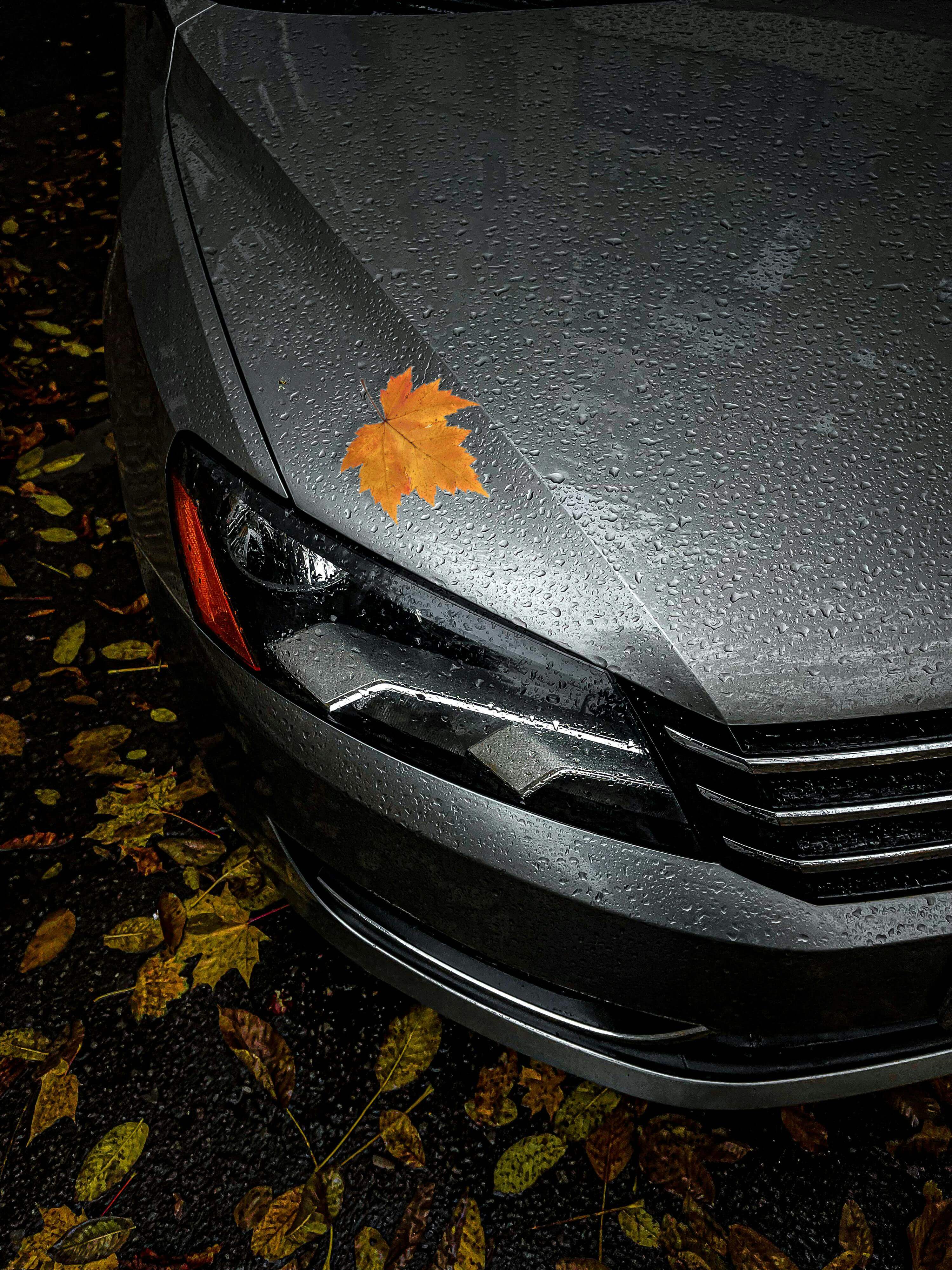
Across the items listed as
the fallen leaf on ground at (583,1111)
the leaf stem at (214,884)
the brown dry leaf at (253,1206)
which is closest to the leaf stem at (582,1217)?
the fallen leaf on ground at (583,1111)

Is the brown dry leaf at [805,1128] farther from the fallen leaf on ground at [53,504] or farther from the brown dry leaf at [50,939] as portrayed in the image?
the fallen leaf on ground at [53,504]

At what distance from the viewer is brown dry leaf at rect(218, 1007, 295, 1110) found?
5.22 ft

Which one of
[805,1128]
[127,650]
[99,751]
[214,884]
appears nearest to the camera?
[805,1128]

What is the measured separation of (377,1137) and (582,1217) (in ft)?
1.17

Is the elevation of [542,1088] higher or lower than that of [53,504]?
lower

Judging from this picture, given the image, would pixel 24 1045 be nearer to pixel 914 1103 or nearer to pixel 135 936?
pixel 135 936

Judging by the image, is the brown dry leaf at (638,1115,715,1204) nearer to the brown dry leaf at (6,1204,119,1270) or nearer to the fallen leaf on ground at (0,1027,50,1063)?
the brown dry leaf at (6,1204,119,1270)

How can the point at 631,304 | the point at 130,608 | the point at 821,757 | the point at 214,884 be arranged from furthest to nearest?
the point at 130,608, the point at 214,884, the point at 631,304, the point at 821,757

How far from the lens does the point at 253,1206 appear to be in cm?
146

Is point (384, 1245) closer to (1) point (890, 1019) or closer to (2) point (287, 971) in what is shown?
(2) point (287, 971)

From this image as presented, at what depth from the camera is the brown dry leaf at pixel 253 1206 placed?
145cm

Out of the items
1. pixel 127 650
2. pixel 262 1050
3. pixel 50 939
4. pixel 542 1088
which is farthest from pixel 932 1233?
pixel 127 650

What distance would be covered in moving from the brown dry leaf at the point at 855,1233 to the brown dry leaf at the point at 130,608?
2.00 m

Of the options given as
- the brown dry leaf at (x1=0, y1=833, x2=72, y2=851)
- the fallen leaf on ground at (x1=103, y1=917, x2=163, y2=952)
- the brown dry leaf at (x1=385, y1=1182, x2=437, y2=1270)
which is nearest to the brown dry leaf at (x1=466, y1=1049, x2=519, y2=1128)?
the brown dry leaf at (x1=385, y1=1182, x2=437, y2=1270)
